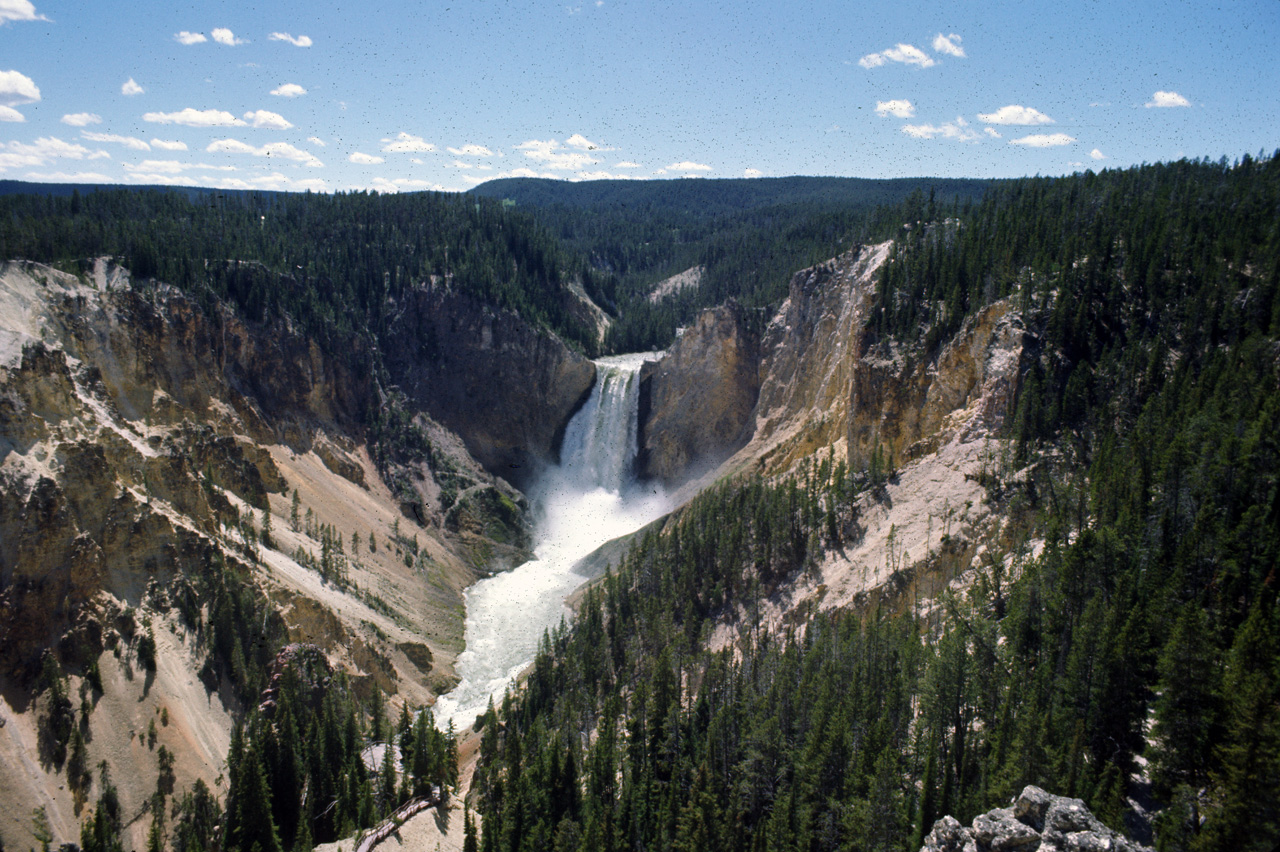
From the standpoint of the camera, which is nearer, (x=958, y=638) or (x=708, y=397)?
(x=958, y=638)

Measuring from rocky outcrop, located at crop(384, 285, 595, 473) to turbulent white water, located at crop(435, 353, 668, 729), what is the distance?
320 cm

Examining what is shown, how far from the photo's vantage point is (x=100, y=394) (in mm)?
57531

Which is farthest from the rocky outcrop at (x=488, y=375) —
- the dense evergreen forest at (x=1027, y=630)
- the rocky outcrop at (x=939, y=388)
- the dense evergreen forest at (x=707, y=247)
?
the rocky outcrop at (x=939, y=388)

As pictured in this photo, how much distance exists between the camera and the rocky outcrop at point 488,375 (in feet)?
316

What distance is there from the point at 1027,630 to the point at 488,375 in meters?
72.8

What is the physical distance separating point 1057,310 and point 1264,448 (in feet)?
64.3

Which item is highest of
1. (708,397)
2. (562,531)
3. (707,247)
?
(707,247)

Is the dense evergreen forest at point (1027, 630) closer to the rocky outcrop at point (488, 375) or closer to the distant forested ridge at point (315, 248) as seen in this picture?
the rocky outcrop at point (488, 375)

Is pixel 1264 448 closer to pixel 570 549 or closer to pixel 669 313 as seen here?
pixel 570 549

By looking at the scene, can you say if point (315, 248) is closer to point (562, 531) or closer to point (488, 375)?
point (488, 375)

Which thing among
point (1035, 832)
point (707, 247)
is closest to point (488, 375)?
point (707, 247)

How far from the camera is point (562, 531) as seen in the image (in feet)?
300

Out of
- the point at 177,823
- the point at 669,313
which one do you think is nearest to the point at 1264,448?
the point at 177,823

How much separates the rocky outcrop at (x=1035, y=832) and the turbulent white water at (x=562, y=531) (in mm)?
42369
